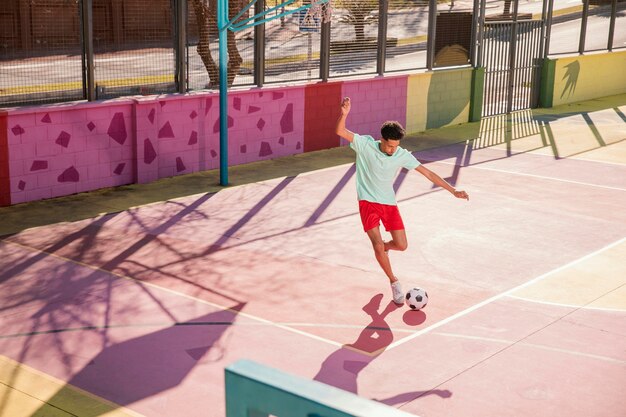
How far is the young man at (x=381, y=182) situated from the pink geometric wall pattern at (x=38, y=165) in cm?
598

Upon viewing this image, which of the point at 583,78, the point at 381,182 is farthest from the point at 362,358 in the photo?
the point at 583,78

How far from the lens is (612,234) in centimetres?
1181

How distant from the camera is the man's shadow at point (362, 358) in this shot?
6910mm

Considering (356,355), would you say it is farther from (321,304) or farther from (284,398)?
(284,398)

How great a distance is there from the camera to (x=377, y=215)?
8883 millimetres

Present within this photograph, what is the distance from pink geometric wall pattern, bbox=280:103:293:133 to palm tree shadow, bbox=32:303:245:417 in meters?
8.70

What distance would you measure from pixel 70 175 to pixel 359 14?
7.62 m

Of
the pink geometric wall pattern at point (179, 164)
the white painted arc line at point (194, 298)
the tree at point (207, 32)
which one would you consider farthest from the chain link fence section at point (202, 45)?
the white painted arc line at point (194, 298)

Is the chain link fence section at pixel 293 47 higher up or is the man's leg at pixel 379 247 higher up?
the chain link fence section at pixel 293 47

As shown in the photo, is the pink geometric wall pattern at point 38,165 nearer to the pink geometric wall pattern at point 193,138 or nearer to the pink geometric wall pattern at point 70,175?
the pink geometric wall pattern at point 70,175

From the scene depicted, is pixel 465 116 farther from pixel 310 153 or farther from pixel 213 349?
pixel 213 349

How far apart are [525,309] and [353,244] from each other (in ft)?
9.53

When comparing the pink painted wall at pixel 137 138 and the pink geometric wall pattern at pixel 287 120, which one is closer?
the pink painted wall at pixel 137 138

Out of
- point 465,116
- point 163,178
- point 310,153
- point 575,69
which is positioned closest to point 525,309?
point 163,178
